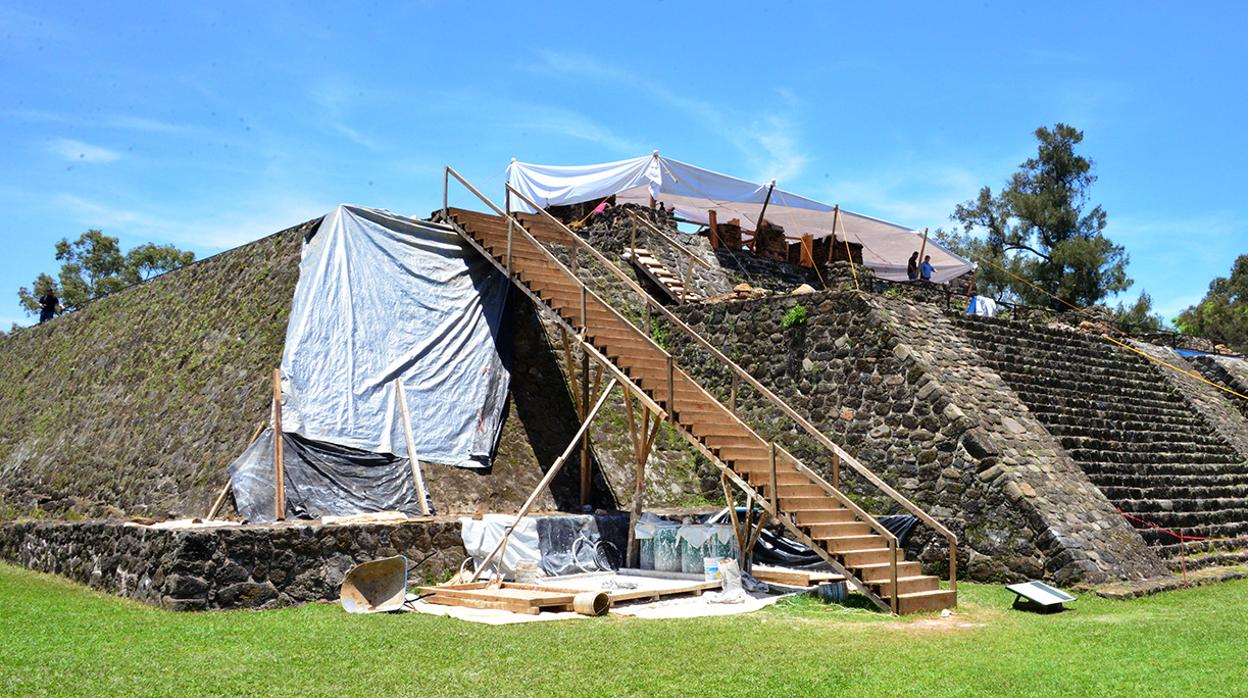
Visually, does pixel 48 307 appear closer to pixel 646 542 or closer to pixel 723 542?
pixel 646 542

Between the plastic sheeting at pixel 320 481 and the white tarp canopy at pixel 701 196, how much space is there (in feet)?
28.3

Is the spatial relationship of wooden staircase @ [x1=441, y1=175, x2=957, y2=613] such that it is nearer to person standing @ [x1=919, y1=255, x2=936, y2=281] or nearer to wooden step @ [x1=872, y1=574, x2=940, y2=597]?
wooden step @ [x1=872, y1=574, x2=940, y2=597]

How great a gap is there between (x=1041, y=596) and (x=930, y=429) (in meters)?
3.48

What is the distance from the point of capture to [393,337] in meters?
15.0

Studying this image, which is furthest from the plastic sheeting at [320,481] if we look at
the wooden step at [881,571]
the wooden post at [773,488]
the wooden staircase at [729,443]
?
the wooden step at [881,571]

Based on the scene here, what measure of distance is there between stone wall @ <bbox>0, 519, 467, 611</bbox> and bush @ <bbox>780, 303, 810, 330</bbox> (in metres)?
6.17

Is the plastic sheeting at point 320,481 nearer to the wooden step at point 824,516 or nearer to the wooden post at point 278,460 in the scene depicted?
the wooden post at point 278,460

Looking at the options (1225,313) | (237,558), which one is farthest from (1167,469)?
(1225,313)

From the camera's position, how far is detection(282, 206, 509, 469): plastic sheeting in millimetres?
13789

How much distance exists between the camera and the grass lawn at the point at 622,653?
707 cm

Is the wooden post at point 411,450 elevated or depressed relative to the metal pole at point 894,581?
elevated

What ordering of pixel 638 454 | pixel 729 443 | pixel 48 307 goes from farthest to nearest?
pixel 48 307
pixel 638 454
pixel 729 443

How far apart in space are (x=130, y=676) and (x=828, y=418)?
1000cm

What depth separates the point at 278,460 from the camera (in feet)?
41.3
